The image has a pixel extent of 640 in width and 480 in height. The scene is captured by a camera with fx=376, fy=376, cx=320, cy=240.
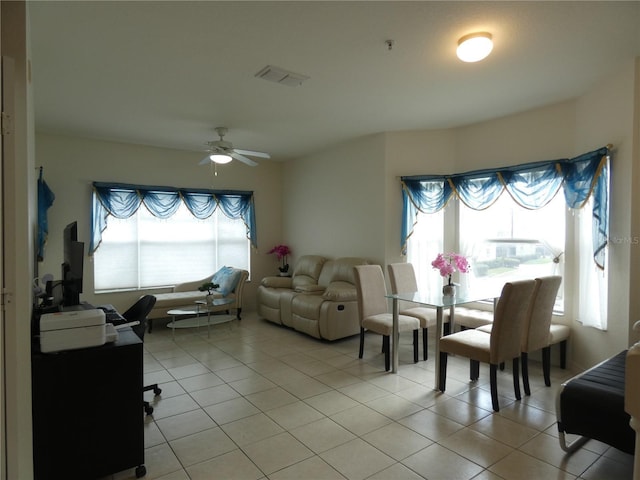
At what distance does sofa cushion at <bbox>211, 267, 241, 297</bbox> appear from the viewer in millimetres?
5750

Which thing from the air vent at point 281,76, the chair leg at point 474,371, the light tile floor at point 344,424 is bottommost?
the light tile floor at point 344,424

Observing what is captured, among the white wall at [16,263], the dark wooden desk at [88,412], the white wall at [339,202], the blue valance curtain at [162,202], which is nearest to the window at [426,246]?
the white wall at [339,202]

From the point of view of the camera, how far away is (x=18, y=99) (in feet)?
6.00

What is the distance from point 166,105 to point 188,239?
2697 millimetres

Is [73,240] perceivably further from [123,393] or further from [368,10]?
[368,10]

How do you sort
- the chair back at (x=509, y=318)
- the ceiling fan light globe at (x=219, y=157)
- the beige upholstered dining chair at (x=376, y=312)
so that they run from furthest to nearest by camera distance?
the ceiling fan light globe at (x=219, y=157)
the beige upholstered dining chair at (x=376, y=312)
the chair back at (x=509, y=318)

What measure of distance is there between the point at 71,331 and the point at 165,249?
4121 mm

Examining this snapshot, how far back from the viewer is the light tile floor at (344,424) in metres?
2.20

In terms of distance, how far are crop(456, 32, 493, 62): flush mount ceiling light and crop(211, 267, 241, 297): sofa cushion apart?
4.34 m

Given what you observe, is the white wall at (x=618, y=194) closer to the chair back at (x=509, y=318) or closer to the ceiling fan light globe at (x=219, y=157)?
the chair back at (x=509, y=318)

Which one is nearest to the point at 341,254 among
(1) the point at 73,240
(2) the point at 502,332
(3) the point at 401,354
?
(3) the point at 401,354

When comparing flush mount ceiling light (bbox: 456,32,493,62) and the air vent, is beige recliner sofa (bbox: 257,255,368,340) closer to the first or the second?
the air vent

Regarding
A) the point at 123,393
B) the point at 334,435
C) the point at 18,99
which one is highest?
the point at 18,99

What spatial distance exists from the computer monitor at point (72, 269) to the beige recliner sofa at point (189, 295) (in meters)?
2.34
